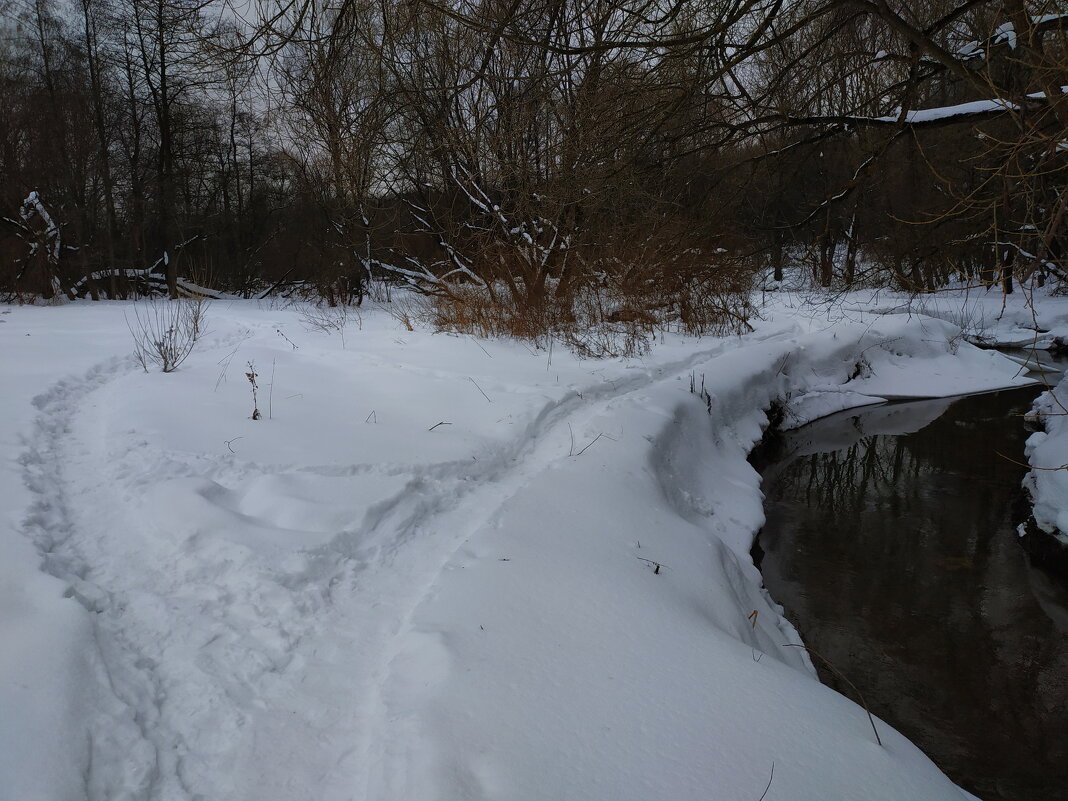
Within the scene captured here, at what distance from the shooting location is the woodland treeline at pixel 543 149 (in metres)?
3.79

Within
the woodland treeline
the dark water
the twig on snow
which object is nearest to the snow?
the dark water

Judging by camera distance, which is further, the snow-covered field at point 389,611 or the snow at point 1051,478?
the snow at point 1051,478

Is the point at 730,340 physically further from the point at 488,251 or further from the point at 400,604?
the point at 400,604

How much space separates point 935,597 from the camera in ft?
14.1

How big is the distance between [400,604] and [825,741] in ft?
5.71

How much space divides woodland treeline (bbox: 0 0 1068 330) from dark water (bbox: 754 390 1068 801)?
2.12m

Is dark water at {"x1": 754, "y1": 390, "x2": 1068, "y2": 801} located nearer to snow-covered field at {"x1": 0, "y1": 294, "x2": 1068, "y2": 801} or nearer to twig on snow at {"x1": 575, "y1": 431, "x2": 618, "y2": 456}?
snow-covered field at {"x1": 0, "y1": 294, "x2": 1068, "y2": 801}

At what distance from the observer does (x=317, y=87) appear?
3.81 metres

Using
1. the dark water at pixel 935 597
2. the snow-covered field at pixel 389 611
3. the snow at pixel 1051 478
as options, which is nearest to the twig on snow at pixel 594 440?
the snow-covered field at pixel 389 611

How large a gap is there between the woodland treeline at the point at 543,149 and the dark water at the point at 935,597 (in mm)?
2121

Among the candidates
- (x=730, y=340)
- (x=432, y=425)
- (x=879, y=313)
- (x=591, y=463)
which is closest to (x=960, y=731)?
(x=591, y=463)

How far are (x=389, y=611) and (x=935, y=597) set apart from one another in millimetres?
3686

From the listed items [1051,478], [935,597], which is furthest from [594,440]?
[1051,478]

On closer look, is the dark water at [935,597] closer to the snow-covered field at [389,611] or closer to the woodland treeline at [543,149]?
the snow-covered field at [389,611]
